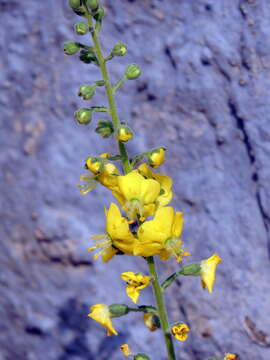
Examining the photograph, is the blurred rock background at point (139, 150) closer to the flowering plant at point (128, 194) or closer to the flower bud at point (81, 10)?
the flowering plant at point (128, 194)

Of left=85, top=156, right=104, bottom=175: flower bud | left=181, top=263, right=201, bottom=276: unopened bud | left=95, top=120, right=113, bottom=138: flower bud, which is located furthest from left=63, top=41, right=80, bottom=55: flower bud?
left=181, top=263, right=201, bottom=276: unopened bud

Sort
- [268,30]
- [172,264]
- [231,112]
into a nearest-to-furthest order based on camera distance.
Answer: [268,30], [231,112], [172,264]

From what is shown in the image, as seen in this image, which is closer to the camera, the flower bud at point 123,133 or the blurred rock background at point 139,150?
the flower bud at point 123,133

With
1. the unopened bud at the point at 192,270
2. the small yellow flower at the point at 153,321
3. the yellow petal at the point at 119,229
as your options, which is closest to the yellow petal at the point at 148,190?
the yellow petal at the point at 119,229

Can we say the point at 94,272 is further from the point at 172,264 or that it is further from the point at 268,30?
the point at 268,30

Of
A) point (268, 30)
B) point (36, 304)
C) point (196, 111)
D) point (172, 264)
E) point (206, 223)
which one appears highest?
point (268, 30)

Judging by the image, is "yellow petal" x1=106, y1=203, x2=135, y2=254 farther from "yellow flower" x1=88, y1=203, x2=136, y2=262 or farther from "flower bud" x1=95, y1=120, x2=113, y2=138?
"flower bud" x1=95, y1=120, x2=113, y2=138

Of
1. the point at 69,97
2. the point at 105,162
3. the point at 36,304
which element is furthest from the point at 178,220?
the point at 36,304
